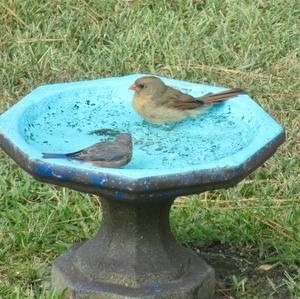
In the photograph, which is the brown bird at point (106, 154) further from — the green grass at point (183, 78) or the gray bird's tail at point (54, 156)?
the green grass at point (183, 78)

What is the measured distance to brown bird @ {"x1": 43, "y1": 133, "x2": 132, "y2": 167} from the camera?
3791 mm

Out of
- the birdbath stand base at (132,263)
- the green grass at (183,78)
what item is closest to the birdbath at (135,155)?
the birdbath stand base at (132,263)

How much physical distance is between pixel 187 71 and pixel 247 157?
2.92 meters

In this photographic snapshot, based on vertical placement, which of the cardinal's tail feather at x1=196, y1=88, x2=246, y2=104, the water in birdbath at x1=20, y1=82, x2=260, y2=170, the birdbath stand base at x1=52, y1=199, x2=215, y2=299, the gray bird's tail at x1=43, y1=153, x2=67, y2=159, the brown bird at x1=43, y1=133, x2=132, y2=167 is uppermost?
the gray bird's tail at x1=43, y1=153, x2=67, y2=159

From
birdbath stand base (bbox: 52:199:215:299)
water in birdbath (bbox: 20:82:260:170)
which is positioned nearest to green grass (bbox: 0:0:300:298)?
birdbath stand base (bbox: 52:199:215:299)

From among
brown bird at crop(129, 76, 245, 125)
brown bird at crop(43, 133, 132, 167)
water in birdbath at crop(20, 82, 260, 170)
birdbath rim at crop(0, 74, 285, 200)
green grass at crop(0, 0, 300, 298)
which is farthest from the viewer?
green grass at crop(0, 0, 300, 298)

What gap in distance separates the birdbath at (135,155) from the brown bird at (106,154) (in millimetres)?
71

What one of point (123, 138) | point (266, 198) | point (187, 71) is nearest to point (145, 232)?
point (123, 138)

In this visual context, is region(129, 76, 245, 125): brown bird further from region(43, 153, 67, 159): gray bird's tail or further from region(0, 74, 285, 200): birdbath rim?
region(43, 153, 67, 159): gray bird's tail

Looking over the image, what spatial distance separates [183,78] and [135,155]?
248cm

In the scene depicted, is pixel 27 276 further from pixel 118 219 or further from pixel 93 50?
pixel 93 50

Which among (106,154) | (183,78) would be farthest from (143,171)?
(183,78)

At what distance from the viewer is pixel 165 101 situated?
436 centimetres

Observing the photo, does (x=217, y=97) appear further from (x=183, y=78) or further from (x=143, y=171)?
(x=183, y=78)
